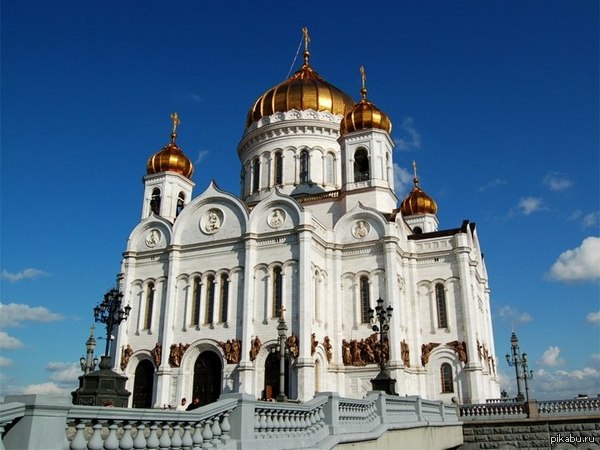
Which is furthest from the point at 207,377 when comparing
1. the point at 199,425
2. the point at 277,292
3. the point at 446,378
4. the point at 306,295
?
the point at 199,425

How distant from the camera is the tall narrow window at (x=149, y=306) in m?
29.0

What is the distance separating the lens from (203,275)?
93.4 ft

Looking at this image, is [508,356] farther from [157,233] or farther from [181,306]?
[157,233]

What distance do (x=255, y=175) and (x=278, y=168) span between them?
1.82 metres

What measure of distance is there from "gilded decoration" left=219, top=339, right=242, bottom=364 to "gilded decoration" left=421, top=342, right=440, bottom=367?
9.23m

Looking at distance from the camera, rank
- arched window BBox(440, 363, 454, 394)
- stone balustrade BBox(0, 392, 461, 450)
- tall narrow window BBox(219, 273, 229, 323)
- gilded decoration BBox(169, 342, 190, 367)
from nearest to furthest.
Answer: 1. stone balustrade BBox(0, 392, 461, 450)
2. gilded decoration BBox(169, 342, 190, 367)
3. tall narrow window BBox(219, 273, 229, 323)
4. arched window BBox(440, 363, 454, 394)

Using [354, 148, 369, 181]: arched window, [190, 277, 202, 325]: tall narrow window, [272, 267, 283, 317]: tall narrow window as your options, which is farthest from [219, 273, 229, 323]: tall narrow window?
[354, 148, 369, 181]: arched window

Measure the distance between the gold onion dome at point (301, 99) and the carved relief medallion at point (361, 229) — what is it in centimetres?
1055

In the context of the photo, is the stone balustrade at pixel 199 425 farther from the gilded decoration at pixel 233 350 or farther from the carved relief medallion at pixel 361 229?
the carved relief medallion at pixel 361 229

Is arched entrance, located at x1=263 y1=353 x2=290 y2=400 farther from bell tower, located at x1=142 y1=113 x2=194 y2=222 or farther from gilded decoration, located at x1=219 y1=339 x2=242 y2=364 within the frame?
bell tower, located at x1=142 y1=113 x2=194 y2=222

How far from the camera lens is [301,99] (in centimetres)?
3662

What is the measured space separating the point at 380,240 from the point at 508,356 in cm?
807

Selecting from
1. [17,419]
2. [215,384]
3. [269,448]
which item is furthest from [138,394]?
→ [17,419]

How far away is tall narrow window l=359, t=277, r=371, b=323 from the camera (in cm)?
2775
